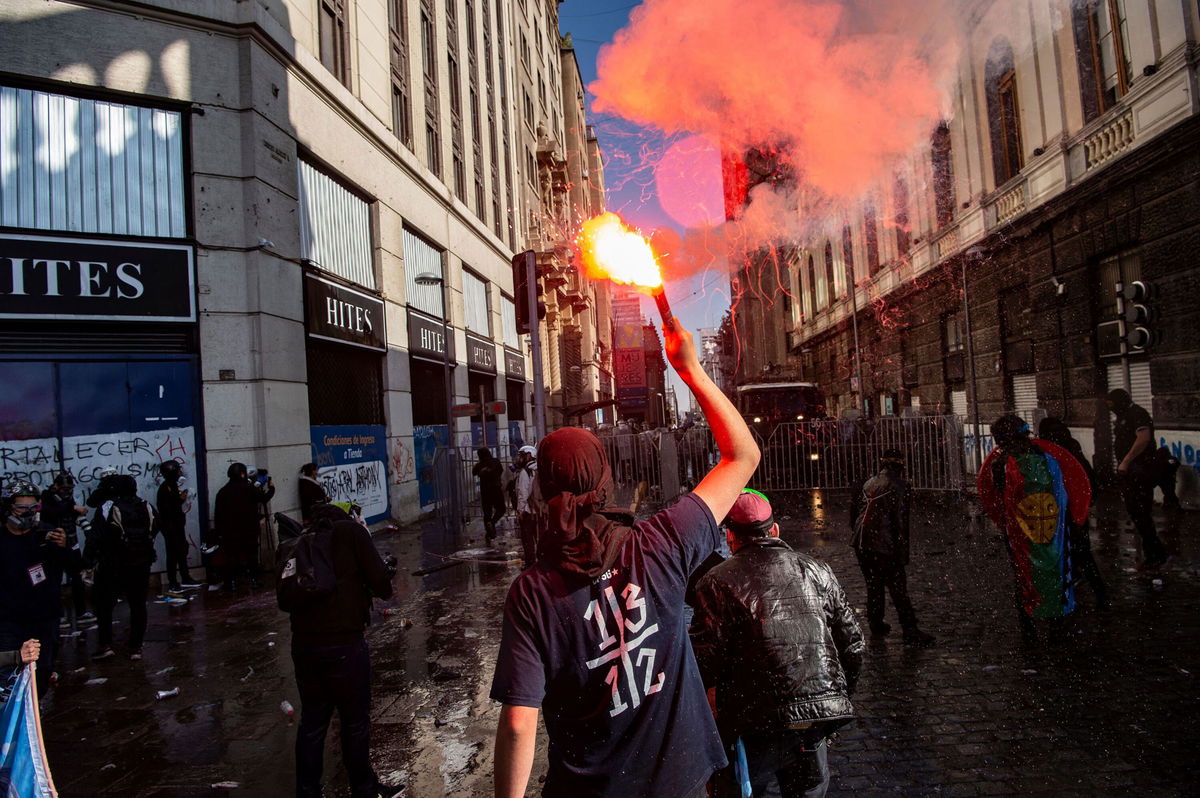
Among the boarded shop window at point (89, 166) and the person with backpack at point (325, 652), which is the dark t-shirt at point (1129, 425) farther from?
the boarded shop window at point (89, 166)

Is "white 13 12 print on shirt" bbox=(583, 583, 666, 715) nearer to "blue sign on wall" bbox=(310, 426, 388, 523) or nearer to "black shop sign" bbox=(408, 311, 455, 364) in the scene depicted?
"blue sign on wall" bbox=(310, 426, 388, 523)

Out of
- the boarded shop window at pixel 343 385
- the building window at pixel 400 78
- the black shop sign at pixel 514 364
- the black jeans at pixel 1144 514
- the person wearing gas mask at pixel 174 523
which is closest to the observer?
the black jeans at pixel 1144 514

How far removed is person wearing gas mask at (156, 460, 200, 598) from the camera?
29.4 ft

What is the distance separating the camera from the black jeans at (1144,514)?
23.8 ft

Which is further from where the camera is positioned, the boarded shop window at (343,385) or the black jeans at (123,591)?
the boarded shop window at (343,385)

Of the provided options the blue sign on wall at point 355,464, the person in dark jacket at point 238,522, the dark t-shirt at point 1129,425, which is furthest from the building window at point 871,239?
the person in dark jacket at point 238,522

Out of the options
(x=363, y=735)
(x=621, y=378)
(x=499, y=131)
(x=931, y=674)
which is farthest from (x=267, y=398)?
(x=621, y=378)

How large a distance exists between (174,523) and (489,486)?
15.5 feet

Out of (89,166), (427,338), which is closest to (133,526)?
(89,166)

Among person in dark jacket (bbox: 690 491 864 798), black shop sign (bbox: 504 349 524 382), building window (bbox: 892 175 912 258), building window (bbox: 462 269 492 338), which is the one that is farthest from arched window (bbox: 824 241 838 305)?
person in dark jacket (bbox: 690 491 864 798)

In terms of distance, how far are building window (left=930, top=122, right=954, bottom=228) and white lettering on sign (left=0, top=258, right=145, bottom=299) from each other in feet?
64.9

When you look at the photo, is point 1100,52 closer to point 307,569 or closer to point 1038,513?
point 1038,513

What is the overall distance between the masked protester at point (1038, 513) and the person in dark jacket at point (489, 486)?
26.5 ft

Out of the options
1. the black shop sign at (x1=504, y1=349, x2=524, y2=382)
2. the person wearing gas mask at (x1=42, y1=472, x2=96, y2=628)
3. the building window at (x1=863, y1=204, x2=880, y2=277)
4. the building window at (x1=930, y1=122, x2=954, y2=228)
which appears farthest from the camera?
the black shop sign at (x1=504, y1=349, x2=524, y2=382)
